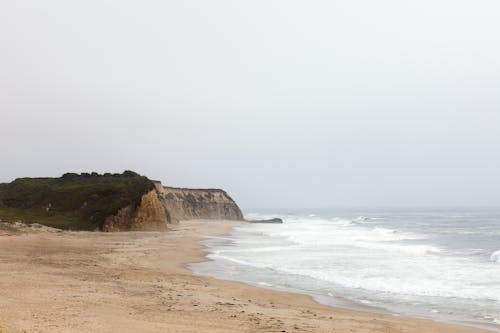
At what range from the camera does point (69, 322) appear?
10.2m

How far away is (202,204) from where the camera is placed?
105 metres

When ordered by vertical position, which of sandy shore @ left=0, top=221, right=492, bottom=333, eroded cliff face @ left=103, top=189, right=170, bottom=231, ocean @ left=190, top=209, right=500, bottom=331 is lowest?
→ ocean @ left=190, top=209, right=500, bottom=331

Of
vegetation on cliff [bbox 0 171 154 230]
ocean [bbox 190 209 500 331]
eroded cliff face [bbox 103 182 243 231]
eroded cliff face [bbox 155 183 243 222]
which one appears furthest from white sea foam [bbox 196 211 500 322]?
eroded cliff face [bbox 155 183 243 222]

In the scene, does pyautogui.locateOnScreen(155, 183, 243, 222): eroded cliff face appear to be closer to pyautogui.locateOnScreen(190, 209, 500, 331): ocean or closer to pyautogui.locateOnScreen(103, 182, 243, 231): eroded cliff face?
pyautogui.locateOnScreen(103, 182, 243, 231): eroded cliff face

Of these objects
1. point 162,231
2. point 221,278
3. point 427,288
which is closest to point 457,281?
point 427,288

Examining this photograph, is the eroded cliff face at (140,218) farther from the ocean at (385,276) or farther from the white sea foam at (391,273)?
the ocean at (385,276)

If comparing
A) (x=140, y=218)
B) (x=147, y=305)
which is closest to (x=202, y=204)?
(x=140, y=218)

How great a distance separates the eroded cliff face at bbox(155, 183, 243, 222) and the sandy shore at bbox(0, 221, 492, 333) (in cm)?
7675

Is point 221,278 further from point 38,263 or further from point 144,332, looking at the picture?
point 144,332

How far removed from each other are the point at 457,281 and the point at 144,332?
15616 mm

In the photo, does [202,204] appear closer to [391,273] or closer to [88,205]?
[88,205]

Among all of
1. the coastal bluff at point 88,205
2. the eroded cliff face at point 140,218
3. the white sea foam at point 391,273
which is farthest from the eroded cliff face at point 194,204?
the white sea foam at point 391,273

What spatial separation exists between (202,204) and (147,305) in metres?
92.6

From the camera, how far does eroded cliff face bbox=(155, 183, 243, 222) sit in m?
98.7
